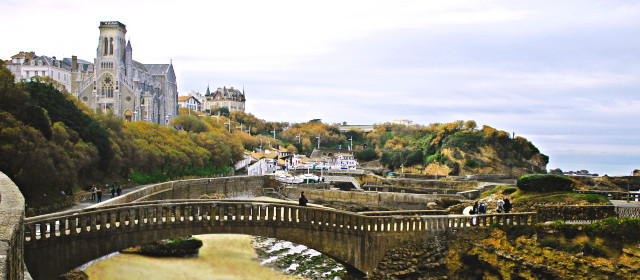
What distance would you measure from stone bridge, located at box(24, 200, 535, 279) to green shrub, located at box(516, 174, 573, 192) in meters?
4.85

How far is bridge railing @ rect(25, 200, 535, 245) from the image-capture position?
14.6m

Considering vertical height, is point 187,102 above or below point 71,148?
above

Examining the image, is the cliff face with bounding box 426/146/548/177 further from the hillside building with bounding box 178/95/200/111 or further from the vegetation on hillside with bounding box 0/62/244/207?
the hillside building with bounding box 178/95/200/111

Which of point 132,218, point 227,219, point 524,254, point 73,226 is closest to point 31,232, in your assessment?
point 73,226

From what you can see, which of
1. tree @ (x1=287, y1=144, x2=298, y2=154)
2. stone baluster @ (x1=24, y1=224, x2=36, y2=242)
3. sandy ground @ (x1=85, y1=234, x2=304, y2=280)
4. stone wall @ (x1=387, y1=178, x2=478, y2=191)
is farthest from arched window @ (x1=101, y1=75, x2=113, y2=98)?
stone baluster @ (x1=24, y1=224, x2=36, y2=242)

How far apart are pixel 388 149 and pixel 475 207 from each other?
101 m

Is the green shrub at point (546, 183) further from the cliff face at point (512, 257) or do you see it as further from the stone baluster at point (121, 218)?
the stone baluster at point (121, 218)

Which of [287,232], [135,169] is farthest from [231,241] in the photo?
[135,169]

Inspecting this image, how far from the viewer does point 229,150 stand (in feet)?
233

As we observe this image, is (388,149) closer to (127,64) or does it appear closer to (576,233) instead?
(127,64)

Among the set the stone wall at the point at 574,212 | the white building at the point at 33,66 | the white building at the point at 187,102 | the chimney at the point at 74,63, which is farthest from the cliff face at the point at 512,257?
the white building at the point at 187,102

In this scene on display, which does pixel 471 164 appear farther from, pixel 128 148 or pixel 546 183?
pixel 546 183

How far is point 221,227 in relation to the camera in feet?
57.3

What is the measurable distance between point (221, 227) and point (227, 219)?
1.09ft
